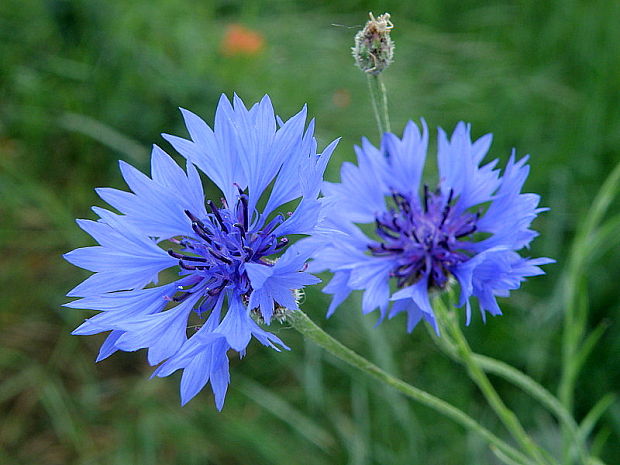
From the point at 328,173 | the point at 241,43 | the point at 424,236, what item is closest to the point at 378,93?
the point at 424,236

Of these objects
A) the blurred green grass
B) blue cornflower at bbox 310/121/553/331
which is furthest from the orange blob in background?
blue cornflower at bbox 310/121/553/331

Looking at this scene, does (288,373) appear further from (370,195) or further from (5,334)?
(370,195)

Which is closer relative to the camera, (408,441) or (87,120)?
(408,441)

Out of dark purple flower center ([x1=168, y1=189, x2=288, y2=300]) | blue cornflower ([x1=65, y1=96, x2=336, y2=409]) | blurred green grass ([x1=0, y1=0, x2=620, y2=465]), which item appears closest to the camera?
blue cornflower ([x1=65, y1=96, x2=336, y2=409])

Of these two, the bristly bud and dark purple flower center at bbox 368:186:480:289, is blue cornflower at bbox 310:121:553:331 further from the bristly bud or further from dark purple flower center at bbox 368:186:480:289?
the bristly bud

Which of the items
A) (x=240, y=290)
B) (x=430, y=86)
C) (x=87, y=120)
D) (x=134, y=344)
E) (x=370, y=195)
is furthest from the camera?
(x=430, y=86)

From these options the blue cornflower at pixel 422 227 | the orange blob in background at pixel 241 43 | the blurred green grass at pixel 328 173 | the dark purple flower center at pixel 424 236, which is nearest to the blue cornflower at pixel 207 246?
the blue cornflower at pixel 422 227

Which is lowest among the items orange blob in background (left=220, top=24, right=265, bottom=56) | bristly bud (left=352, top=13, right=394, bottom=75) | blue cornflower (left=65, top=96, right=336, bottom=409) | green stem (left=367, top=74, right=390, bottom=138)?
blue cornflower (left=65, top=96, right=336, bottom=409)

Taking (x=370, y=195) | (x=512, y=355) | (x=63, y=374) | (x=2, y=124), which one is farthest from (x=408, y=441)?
(x=2, y=124)
